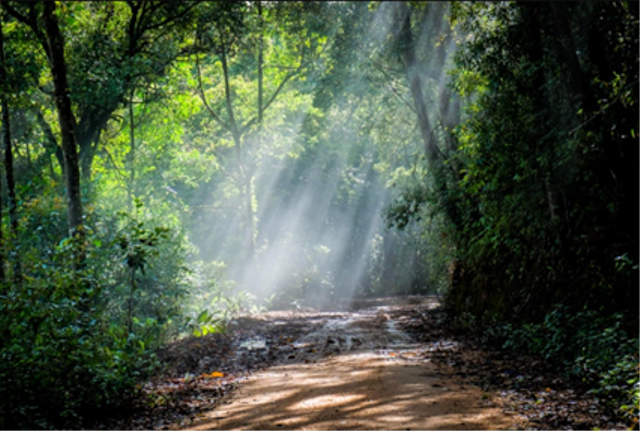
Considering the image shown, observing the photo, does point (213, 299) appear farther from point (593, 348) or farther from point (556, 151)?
point (593, 348)

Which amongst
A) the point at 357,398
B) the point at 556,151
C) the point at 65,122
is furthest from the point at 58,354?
the point at 556,151

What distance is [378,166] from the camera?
98.2 ft

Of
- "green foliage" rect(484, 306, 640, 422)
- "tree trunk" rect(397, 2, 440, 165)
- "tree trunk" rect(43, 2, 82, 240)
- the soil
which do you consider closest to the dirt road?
the soil

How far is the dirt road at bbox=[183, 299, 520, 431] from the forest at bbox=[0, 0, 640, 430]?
1.21 metres

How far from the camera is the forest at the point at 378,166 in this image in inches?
296

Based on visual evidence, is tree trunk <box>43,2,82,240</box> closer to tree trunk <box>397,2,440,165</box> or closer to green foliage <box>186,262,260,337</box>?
green foliage <box>186,262,260,337</box>

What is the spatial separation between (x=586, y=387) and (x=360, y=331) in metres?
8.50

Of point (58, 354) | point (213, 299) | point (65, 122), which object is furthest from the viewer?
point (213, 299)

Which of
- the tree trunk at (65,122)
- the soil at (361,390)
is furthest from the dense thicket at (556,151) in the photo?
the tree trunk at (65,122)

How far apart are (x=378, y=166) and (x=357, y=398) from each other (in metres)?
23.4

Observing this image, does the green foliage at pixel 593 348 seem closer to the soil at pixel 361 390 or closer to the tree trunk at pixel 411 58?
the soil at pixel 361 390

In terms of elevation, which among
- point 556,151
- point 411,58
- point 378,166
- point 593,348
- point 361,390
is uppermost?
point 411,58

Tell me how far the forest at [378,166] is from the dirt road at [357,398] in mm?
1213

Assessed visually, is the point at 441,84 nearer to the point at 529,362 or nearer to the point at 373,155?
the point at 529,362
